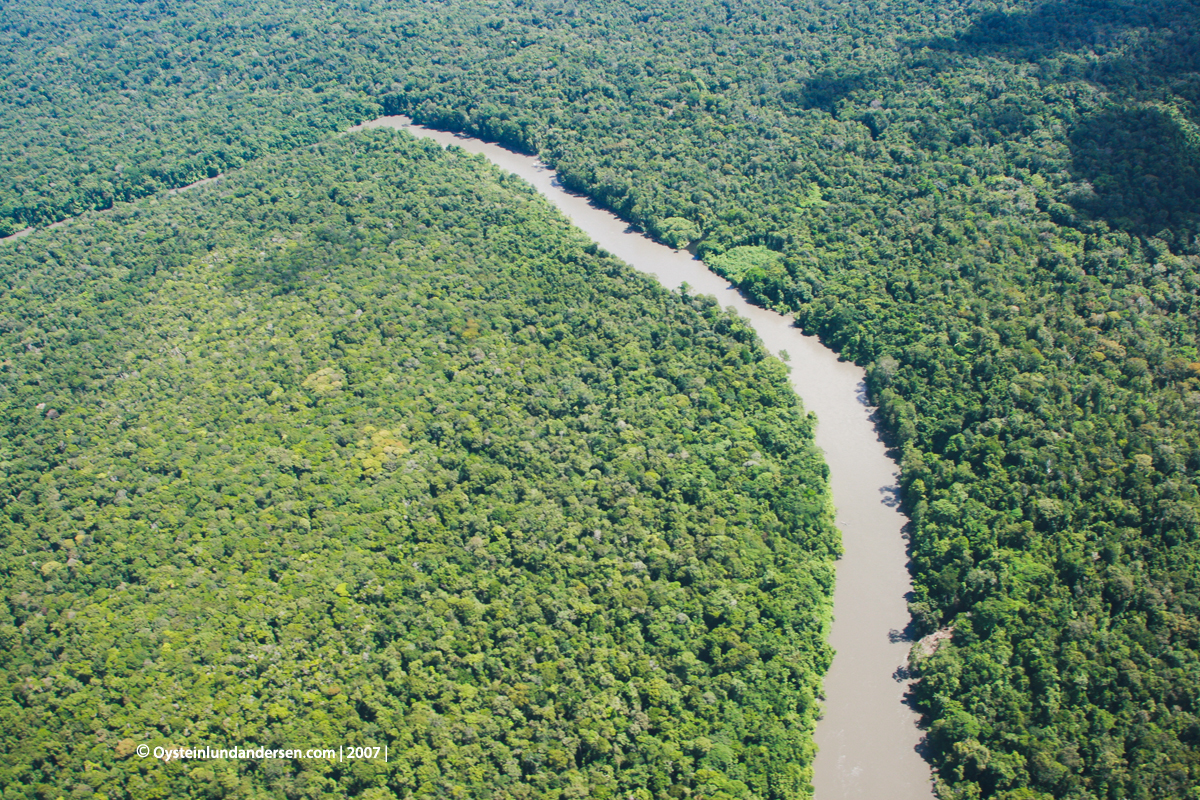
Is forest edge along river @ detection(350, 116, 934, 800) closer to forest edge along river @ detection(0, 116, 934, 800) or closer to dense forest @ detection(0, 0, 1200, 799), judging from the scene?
forest edge along river @ detection(0, 116, 934, 800)

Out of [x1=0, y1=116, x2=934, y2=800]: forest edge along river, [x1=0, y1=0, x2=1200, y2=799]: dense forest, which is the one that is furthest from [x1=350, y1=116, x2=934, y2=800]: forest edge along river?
[x1=0, y1=0, x2=1200, y2=799]: dense forest

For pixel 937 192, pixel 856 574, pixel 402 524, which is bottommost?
pixel 402 524

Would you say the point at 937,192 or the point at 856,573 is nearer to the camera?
the point at 856,573

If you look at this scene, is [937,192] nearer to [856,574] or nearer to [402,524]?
[856,574]

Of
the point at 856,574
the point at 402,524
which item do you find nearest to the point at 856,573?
the point at 856,574

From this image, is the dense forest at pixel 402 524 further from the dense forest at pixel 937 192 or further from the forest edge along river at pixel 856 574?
the dense forest at pixel 937 192

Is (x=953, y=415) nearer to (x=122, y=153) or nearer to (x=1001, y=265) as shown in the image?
(x=1001, y=265)
